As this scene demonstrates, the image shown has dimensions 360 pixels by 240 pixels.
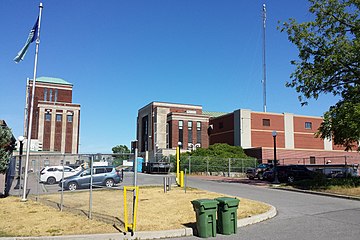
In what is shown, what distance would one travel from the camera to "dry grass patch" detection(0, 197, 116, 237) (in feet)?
29.4

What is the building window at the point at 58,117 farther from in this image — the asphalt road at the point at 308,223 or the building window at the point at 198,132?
the asphalt road at the point at 308,223

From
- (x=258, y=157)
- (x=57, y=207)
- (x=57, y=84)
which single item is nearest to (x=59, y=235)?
(x=57, y=207)

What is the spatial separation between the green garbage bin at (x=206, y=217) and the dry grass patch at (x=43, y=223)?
7.33 feet

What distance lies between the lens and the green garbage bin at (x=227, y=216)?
895cm

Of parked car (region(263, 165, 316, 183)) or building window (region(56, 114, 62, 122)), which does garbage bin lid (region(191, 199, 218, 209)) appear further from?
building window (region(56, 114, 62, 122))

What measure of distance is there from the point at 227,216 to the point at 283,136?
2147 inches

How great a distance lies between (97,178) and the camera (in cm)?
1450

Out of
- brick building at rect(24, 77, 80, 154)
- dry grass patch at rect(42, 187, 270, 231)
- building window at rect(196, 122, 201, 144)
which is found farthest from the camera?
brick building at rect(24, 77, 80, 154)

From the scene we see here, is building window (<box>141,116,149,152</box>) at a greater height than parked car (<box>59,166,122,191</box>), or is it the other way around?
building window (<box>141,116,149,152</box>)

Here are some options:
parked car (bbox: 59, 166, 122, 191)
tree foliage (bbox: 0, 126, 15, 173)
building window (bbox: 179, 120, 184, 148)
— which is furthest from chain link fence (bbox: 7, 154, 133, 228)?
building window (bbox: 179, 120, 184, 148)

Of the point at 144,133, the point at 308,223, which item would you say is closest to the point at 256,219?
the point at 308,223

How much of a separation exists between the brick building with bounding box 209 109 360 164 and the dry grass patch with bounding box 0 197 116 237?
153 feet

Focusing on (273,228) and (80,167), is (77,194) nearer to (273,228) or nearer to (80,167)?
(80,167)

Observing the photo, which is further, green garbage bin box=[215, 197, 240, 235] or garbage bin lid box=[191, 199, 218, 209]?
green garbage bin box=[215, 197, 240, 235]
